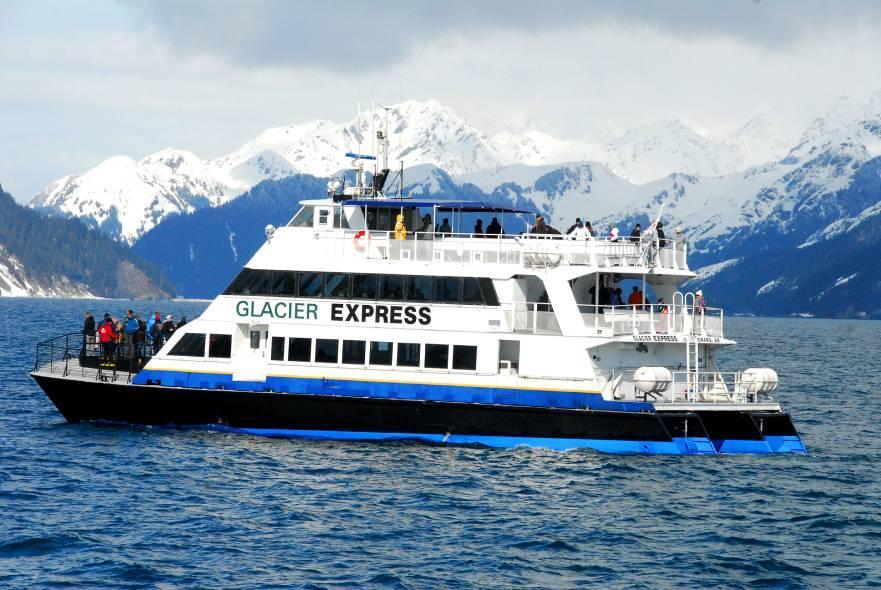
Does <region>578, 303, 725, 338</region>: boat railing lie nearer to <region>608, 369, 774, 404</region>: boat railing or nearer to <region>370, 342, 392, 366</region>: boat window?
<region>608, 369, 774, 404</region>: boat railing

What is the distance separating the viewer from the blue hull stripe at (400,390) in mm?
31172

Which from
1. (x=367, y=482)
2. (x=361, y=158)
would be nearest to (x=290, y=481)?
(x=367, y=482)

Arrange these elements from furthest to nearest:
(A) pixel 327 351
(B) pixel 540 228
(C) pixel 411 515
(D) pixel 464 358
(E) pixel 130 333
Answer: (E) pixel 130 333 < (B) pixel 540 228 < (A) pixel 327 351 < (D) pixel 464 358 < (C) pixel 411 515

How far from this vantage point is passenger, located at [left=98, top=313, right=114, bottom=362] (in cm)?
3421

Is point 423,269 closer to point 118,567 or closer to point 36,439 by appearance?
point 36,439

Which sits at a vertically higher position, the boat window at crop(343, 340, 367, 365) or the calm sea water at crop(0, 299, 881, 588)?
the boat window at crop(343, 340, 367, 365)

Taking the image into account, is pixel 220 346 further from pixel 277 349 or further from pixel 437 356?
pixel 437 356

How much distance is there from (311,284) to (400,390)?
3.59m

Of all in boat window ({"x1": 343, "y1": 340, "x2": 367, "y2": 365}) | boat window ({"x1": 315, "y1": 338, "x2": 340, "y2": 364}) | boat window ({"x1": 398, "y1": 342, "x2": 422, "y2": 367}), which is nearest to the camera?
boat window ({"x1": 398, "y1": 342, "x2": 422, "y2": 367})

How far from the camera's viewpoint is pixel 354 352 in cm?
3234

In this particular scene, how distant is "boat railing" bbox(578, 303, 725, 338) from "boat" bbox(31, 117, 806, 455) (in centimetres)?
5

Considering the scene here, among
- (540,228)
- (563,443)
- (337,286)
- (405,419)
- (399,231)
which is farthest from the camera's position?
(540,228)

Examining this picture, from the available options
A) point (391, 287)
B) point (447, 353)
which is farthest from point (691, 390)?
point (391, 287)

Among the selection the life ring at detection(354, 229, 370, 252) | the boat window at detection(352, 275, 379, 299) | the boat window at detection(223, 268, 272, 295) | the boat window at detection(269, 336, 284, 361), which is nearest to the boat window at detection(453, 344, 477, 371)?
the boat window at detection(352, 275, 379, 299)
